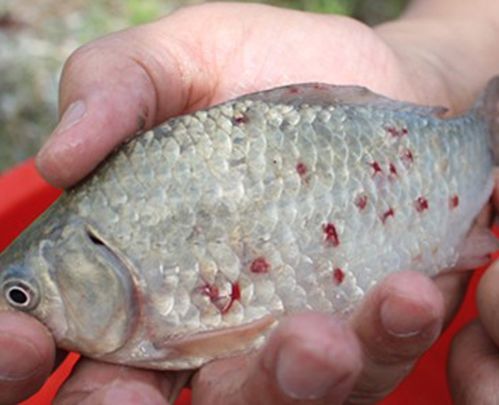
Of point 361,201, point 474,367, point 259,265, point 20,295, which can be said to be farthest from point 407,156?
point 20,295

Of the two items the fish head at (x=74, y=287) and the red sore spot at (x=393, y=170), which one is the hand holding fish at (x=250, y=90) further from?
the red sore spot at (x=393, y=170)

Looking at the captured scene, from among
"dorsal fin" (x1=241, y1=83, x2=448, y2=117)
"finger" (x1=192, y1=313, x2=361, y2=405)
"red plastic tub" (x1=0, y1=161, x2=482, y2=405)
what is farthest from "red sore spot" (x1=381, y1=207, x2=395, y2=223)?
"red plastic tub" (x1=0, y1=161, x2=482, y2=405)

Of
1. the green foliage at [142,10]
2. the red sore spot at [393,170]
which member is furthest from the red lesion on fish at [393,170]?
the green foliage at [142,10]

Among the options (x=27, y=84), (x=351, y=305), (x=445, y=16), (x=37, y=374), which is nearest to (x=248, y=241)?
(x=351, y=305)

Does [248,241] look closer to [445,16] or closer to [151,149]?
[151,149]

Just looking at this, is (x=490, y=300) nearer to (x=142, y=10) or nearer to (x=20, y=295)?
(x=20, y=295)

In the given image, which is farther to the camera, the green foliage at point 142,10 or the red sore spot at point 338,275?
the green foliage at point 142,10
